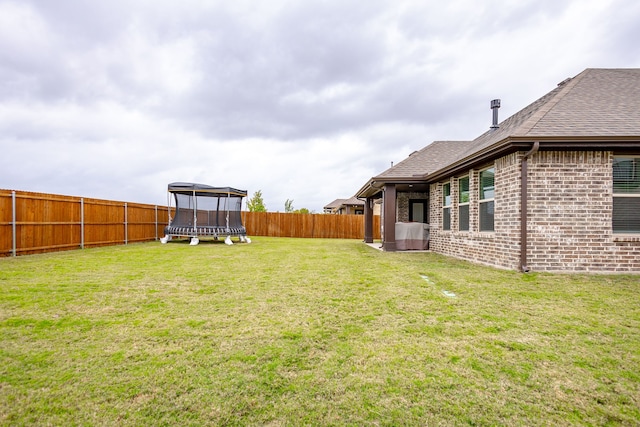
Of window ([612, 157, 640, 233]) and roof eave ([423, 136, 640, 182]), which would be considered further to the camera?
window ([612, 157, 640, 233])

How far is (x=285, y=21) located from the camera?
1035cm

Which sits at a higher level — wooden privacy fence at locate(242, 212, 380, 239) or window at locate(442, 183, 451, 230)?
window at locate(442, 183, 451, 230)

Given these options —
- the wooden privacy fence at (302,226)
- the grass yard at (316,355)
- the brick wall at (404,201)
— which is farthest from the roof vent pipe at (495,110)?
the wooden privacy fence at (302,226)

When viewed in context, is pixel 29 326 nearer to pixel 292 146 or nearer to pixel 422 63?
pixel 422 63

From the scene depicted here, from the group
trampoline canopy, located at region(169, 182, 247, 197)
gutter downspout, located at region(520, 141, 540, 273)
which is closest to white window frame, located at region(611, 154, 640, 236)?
gutter downspout, located at region(520, 141, 540, 273)

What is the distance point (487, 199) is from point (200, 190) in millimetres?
11408

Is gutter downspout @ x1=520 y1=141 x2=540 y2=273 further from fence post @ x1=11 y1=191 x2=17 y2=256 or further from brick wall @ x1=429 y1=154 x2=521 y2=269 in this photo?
fence post @ x1=11 y1=191 x2=17 y2=256

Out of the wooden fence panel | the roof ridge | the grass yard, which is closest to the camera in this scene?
the grass yard

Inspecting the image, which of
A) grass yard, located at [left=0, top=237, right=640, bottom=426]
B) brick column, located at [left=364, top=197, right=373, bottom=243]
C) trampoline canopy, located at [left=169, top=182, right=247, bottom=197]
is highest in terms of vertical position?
trampoline canopy, located at [left=169, top=182, right=247, bottom=197]

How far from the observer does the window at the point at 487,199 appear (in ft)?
24.0

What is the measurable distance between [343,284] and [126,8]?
9.54 meters

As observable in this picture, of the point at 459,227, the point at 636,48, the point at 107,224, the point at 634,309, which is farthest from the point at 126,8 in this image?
the point at 636,48

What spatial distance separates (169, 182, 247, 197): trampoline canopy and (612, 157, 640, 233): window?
12851 millimetres

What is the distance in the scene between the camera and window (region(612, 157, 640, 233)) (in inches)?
236
